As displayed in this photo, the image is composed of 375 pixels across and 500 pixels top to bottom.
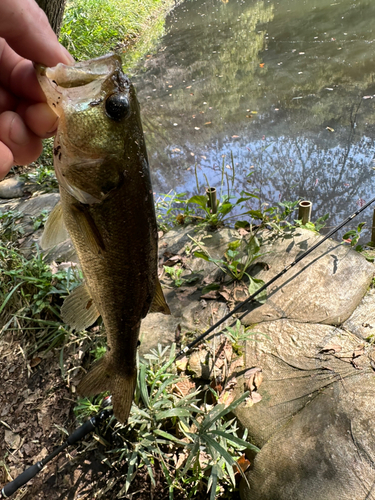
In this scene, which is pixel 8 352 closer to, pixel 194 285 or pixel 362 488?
pixel 194 285

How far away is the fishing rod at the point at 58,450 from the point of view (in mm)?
2117

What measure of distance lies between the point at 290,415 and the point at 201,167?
465cm

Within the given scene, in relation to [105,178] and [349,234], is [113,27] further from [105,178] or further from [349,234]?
[105,178]

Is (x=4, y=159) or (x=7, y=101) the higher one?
(x=7, y=101)

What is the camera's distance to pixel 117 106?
4.50 ft

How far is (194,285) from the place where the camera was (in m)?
3.80

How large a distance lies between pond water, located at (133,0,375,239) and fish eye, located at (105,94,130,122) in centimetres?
376

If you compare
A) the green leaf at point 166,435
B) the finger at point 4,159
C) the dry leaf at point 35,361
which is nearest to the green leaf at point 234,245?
the green leaf at point 166,435

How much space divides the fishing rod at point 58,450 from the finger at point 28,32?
2.12 metres

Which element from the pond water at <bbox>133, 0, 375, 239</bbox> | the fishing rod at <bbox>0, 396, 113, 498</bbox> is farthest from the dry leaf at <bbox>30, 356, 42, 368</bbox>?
the pond water at <bbox>133, 0, 375, 239</bbox>

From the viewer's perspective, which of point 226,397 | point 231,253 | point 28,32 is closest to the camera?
point 28,32

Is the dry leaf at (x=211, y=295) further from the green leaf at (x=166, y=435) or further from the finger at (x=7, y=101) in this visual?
the finger at (x=7, y=101)

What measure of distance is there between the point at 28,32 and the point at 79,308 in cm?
122

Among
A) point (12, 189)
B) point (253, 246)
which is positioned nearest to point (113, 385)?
point (253, 246)
